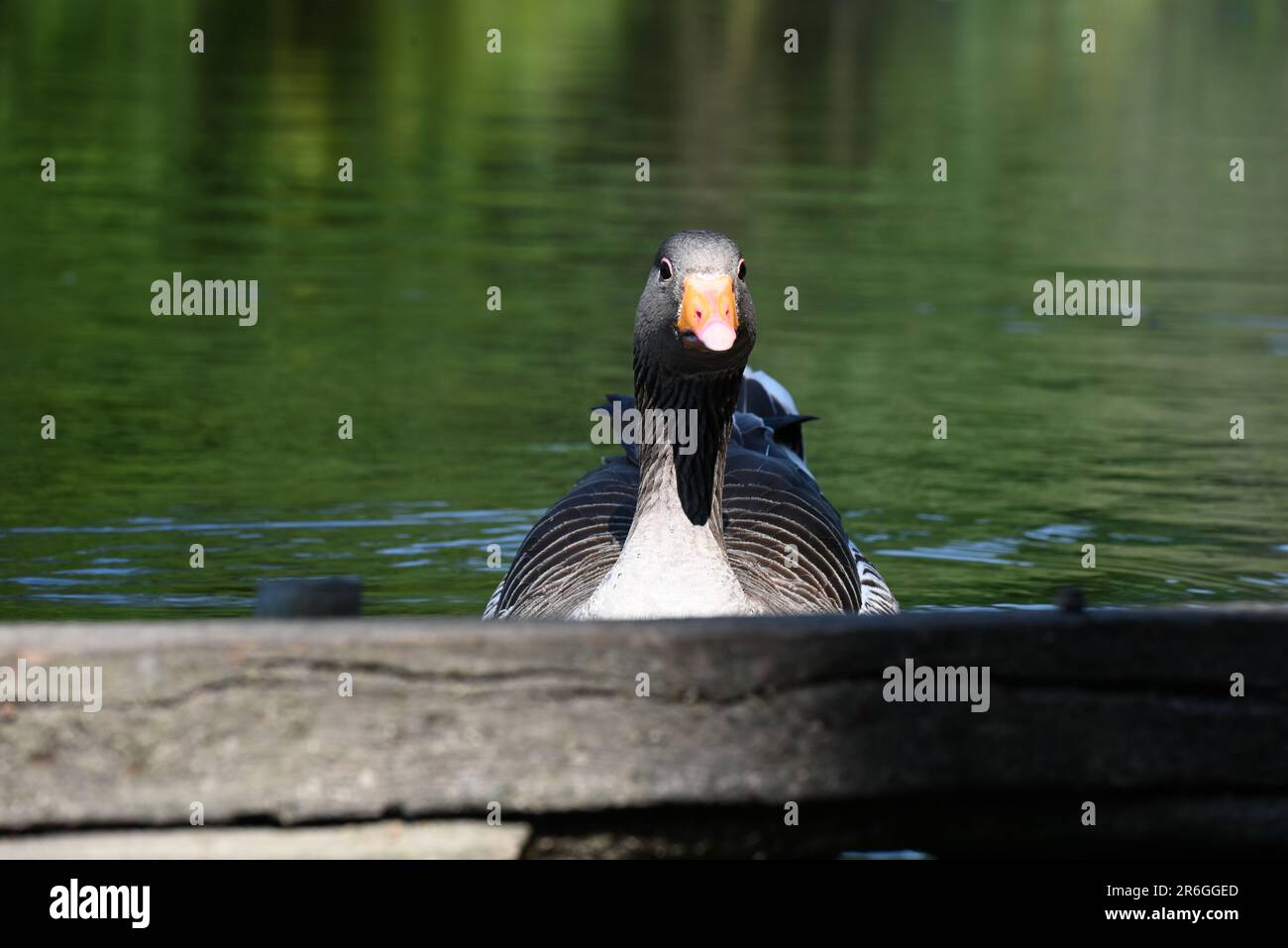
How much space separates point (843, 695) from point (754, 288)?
38.7 ft

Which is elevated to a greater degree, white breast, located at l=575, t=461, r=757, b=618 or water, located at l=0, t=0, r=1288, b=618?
water, located at l=0, t=0, r=1288, b=618

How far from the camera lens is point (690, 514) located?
20.6ft

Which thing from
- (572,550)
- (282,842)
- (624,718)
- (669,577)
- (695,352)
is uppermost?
(695,352)

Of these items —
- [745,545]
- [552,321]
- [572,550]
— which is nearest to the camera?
[572,550]

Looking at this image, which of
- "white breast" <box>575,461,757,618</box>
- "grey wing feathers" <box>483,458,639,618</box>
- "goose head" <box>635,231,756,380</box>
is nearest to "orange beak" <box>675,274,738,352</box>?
"goose head" <box>635,231,756,380</box>

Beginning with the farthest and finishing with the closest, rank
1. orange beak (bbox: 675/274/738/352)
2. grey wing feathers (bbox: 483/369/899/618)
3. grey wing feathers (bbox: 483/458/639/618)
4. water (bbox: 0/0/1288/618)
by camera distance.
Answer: water (bbox: 0/0/1288/618)
grey wing feathers (bbox: 483/369/899/618)
grey wing feathers (bbox: 483/458/639/618)
orange beak (bbox: 675/274/738/352)

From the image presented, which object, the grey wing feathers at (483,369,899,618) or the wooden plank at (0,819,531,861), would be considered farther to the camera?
the grey wing feathers at (483,369,899,618)

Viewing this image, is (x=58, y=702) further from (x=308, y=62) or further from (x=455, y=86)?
(x=308, y=62)

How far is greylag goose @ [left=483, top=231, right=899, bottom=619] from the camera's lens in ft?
19.9

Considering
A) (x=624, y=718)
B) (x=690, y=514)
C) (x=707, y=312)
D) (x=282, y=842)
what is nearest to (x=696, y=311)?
(x=707, y=312)

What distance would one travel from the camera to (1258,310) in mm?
15531

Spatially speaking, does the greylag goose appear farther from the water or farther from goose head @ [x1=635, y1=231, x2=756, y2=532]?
the water

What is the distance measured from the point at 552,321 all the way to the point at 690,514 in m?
8.18

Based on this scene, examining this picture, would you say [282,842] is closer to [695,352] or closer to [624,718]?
[624,718]
